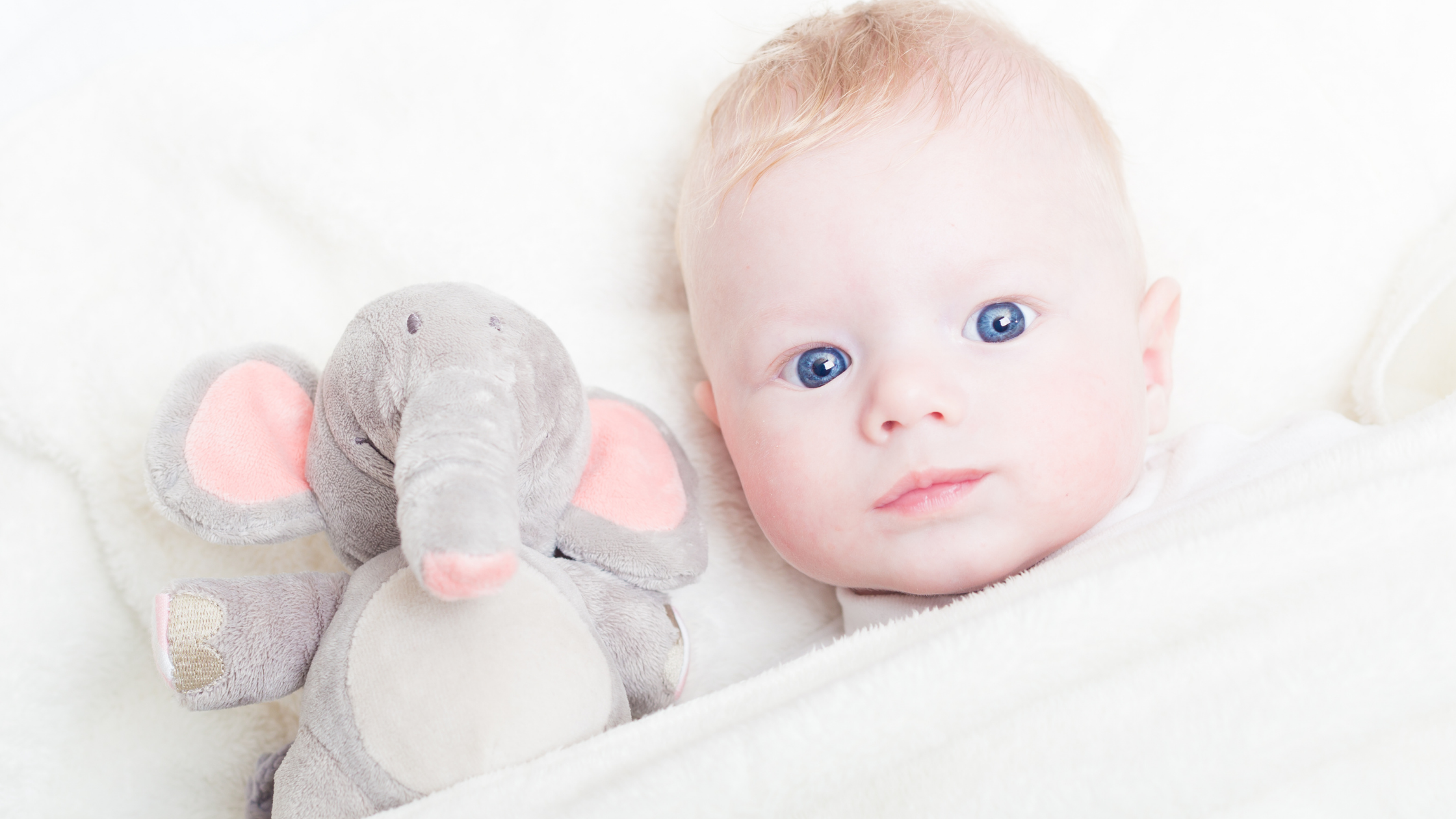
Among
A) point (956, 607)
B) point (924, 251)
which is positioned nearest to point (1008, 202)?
point (924, 251)

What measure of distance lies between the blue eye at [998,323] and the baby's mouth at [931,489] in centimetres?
13

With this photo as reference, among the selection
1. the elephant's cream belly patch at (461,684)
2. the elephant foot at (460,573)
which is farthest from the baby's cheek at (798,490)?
the elephant foot at (460,573)

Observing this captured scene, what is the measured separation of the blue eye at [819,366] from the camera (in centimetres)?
93

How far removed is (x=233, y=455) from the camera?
812 mm

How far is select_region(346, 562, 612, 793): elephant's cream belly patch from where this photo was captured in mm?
714

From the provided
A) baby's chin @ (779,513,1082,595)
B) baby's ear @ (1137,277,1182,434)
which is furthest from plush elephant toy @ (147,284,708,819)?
baby's ear @ (1137,277,1182,434)

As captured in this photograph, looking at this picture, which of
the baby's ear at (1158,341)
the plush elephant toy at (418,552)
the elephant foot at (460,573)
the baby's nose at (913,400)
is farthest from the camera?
the baby's ear at (1158,341)

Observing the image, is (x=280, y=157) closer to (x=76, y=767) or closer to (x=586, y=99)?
(x=586, y=99)

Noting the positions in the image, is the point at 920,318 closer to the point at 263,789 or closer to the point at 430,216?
the point at 430,216

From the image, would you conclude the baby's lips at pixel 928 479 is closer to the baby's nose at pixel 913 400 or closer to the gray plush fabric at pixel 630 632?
the baby's nose at pixel 913 400

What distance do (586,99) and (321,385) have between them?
51 centimetres

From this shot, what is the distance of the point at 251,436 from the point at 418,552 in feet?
0.99

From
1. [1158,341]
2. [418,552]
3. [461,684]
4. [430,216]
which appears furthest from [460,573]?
[1158,341]

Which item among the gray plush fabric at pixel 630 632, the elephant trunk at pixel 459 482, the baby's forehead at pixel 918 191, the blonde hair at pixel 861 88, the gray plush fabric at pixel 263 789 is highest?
the blonde hair at pixel 861 88
